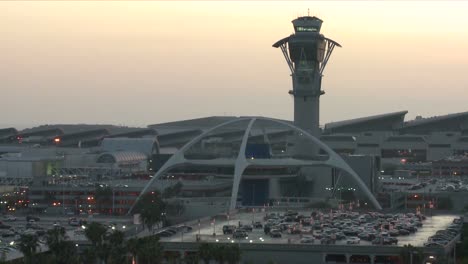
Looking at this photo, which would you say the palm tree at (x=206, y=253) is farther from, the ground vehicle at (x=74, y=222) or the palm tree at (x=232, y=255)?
the ground vehicle at (x=74, y=222)

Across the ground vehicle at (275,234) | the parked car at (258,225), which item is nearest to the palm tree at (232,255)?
the ground vehicle at (275,234)

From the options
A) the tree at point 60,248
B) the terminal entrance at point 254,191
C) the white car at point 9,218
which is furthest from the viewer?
the terminal entrance at point 254,191

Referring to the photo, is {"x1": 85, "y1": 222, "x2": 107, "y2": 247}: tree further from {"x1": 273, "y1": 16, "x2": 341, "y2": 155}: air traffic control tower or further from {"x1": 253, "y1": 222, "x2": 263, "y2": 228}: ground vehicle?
{"x1": 273, "y1": 16, "x2": 341, "y2": 155}: air traffic control tower

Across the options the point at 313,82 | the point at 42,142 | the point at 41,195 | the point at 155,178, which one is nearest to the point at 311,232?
the point at 155,178

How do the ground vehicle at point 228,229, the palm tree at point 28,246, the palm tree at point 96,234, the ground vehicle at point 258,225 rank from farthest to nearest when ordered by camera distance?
the ground vehicle at point 258,225, the ground vehicle at point 228,229, the palm tree at point 96,234, the palm tree at point 28,246

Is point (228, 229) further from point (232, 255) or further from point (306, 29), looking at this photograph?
point (306, 29)

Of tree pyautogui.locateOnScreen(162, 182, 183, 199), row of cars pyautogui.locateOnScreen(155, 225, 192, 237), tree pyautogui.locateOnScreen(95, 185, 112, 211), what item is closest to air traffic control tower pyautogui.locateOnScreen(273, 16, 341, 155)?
tree pyautogui.locateOnScreen(162, 182, 183, 199)
